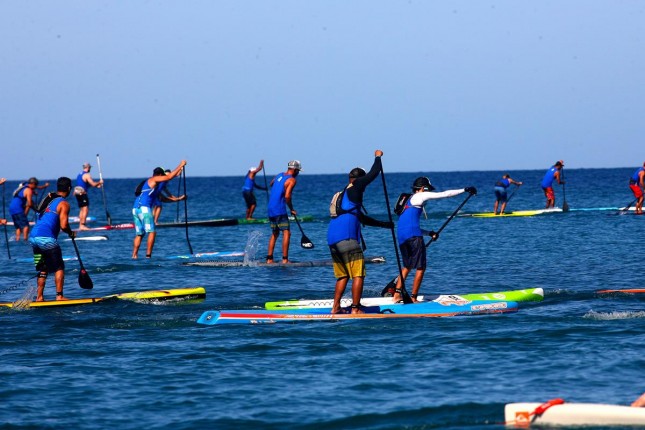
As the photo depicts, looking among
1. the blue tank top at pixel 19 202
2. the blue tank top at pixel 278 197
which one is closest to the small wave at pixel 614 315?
the blue tank top at pixel 278 197

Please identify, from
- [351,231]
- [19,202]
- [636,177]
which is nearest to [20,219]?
[19,202]

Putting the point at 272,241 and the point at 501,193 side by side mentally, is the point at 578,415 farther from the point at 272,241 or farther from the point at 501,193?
the point at 501,193

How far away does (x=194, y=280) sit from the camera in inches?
783

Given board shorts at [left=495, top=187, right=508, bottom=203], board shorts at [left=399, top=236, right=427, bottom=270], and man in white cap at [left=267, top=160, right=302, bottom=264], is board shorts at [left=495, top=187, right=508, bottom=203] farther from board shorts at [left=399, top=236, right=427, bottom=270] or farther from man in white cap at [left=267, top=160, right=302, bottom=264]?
board shorts at [left=399, top=236, right=427, bottom=270]

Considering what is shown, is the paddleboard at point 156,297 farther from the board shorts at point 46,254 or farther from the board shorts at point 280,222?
the board shorts at point 280,222

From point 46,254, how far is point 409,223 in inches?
209

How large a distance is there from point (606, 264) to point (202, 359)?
1239cm

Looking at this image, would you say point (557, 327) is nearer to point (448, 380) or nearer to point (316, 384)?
point (448, 380)

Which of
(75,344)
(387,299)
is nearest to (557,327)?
(387,299)

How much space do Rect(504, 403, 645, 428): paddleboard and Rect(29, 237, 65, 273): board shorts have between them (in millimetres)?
8692

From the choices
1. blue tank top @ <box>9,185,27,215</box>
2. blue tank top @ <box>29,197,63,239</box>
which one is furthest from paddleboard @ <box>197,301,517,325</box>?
blue tank top @ <box>9,185,27,215</box>

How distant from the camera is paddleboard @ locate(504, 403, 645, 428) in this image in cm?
816

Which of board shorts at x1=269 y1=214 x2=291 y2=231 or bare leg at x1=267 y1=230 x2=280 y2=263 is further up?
board shorts at x1=269 y1=214 x2=291 y2=231

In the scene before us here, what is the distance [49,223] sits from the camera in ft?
49.5
